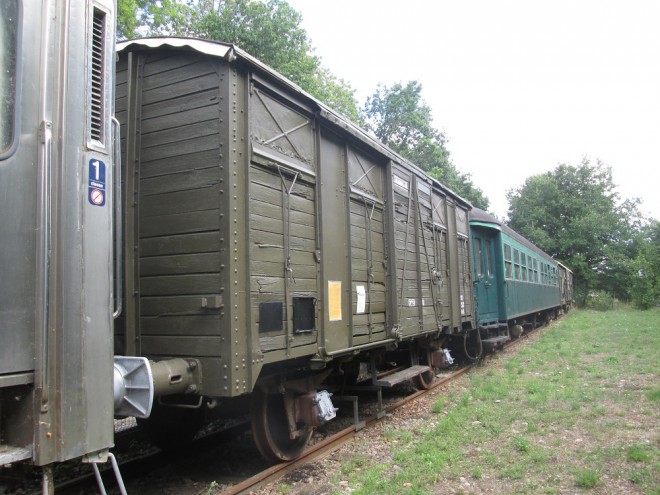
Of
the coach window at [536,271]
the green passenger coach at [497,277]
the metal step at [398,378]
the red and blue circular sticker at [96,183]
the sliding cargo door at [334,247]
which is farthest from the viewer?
the coach window at [536,271]

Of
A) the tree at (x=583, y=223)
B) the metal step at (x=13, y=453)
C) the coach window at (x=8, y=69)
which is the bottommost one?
the metal step at (x=13, y=453)

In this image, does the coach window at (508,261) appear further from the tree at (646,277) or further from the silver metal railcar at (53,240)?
the tree at (646,277)

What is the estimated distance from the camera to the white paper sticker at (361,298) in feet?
18.7

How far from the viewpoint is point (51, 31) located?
92.8 inches

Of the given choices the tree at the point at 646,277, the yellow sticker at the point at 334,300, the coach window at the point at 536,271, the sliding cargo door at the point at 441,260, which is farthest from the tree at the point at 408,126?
the yellow sticker at the point at 334,300

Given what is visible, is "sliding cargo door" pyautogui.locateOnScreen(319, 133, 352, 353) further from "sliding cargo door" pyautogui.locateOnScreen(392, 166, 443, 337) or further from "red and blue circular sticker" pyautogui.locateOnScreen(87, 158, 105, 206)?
"red and blue circular sticker" pyautogui.locateOnScreen(87, 158, 105, 206)

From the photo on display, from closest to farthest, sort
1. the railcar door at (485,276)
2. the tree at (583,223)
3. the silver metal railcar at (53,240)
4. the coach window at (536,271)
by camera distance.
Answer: the silver metal railcar at (53,240) < the railcar door at (485,276) < the coach window at (536,271) < the tree at (583,223)

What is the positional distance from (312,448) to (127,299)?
8.12 ft

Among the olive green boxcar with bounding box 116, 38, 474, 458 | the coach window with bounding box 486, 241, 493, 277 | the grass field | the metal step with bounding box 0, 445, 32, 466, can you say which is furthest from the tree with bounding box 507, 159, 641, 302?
the metal step with bounding box 0, 445, 32, 466

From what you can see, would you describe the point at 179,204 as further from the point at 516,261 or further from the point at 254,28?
the point at 254,28

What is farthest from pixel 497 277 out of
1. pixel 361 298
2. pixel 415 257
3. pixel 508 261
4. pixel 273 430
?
pixel 273 430

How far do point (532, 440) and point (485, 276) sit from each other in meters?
7.21

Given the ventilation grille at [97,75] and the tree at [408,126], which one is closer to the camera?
the ventilation grille at [97,75]

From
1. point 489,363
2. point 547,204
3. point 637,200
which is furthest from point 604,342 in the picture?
point 637,200
